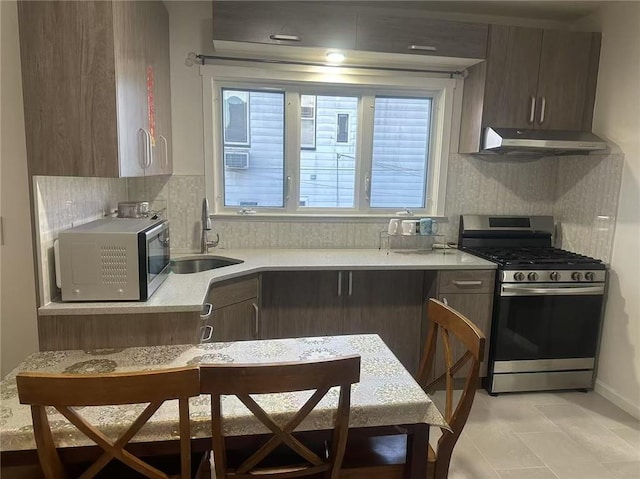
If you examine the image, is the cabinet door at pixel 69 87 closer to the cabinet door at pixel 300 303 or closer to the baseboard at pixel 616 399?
the cabinet door at pixel 300 303

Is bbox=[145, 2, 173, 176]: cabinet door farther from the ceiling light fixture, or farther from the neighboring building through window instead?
the ceiling light fixture

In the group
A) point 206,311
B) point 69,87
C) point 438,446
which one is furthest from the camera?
point 206,311

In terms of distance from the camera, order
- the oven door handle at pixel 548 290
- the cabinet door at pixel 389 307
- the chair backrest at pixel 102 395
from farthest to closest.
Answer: the cabinet door at pixel 389 307, the oven door handle at pixel 548 290, the chair backrest at pixel 102 395

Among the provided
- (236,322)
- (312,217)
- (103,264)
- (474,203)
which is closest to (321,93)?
(312,217)

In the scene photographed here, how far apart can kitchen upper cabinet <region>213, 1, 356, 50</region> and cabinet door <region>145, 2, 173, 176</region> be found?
1.09ft

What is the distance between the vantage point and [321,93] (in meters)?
3.10

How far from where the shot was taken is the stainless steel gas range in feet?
9.03

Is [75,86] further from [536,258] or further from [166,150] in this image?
[536,258]

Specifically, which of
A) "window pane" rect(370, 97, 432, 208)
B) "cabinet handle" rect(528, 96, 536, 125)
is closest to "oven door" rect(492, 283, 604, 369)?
"window pane" rect(370, 97, 432, 208)

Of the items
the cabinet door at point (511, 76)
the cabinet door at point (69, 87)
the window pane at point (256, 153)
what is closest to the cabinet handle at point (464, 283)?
the cabinet door at point (511, 76)

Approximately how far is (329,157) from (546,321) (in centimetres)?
184

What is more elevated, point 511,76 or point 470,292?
point 511,76

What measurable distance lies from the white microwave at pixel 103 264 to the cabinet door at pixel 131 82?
0.28 meters

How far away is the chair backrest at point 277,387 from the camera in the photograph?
1.00 m
